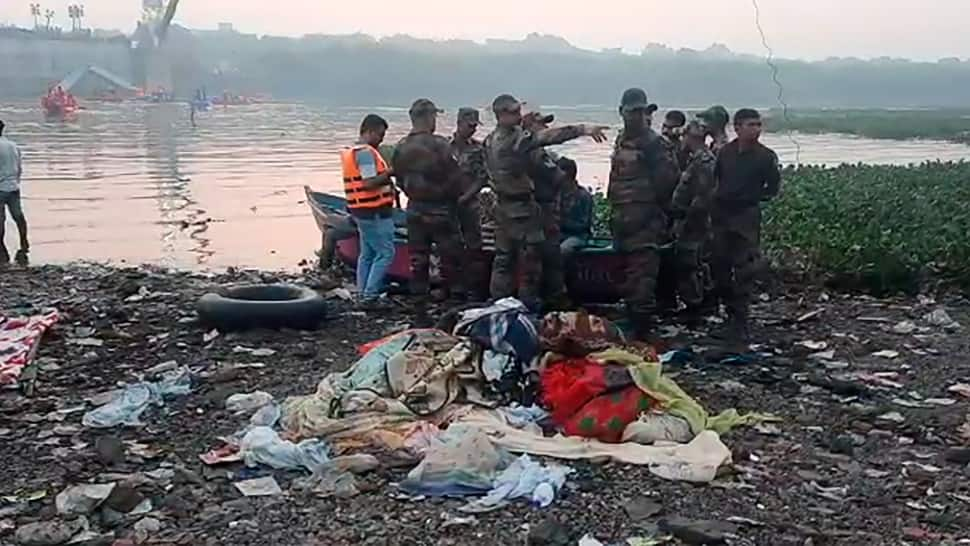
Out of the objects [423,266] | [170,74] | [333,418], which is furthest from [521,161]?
[170,74]

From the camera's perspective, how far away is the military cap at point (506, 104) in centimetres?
842

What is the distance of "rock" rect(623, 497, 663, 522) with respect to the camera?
5219mm

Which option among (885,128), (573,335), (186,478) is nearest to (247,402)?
(186,478)

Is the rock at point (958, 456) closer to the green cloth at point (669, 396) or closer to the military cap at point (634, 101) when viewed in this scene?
the green cloth at point (669, 396)

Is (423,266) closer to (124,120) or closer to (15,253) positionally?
(15,253)

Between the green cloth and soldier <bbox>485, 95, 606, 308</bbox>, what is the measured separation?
7.26 feet

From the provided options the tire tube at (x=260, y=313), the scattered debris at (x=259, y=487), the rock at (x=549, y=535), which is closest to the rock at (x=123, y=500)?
the scattered debris at (x=259, y=487)

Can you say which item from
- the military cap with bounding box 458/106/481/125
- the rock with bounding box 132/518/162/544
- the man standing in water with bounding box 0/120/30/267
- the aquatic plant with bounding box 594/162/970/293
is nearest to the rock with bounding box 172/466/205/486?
the rock with bounding box 132/518/162/544

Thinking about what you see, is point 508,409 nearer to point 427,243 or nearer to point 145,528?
point 145,528

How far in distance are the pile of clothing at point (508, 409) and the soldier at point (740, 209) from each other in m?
1.85

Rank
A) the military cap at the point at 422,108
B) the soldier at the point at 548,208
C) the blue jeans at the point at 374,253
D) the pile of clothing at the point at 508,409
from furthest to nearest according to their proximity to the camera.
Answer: the blue jeans at the point at 374,253 → the military cap at the point at 422,108 → the soldier at the point at 548,208 → the pile of clothing at the point at 508,409

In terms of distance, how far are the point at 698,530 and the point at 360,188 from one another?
18.0ft

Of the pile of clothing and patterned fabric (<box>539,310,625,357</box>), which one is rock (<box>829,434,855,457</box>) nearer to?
the pile of clothing

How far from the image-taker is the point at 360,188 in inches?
384
